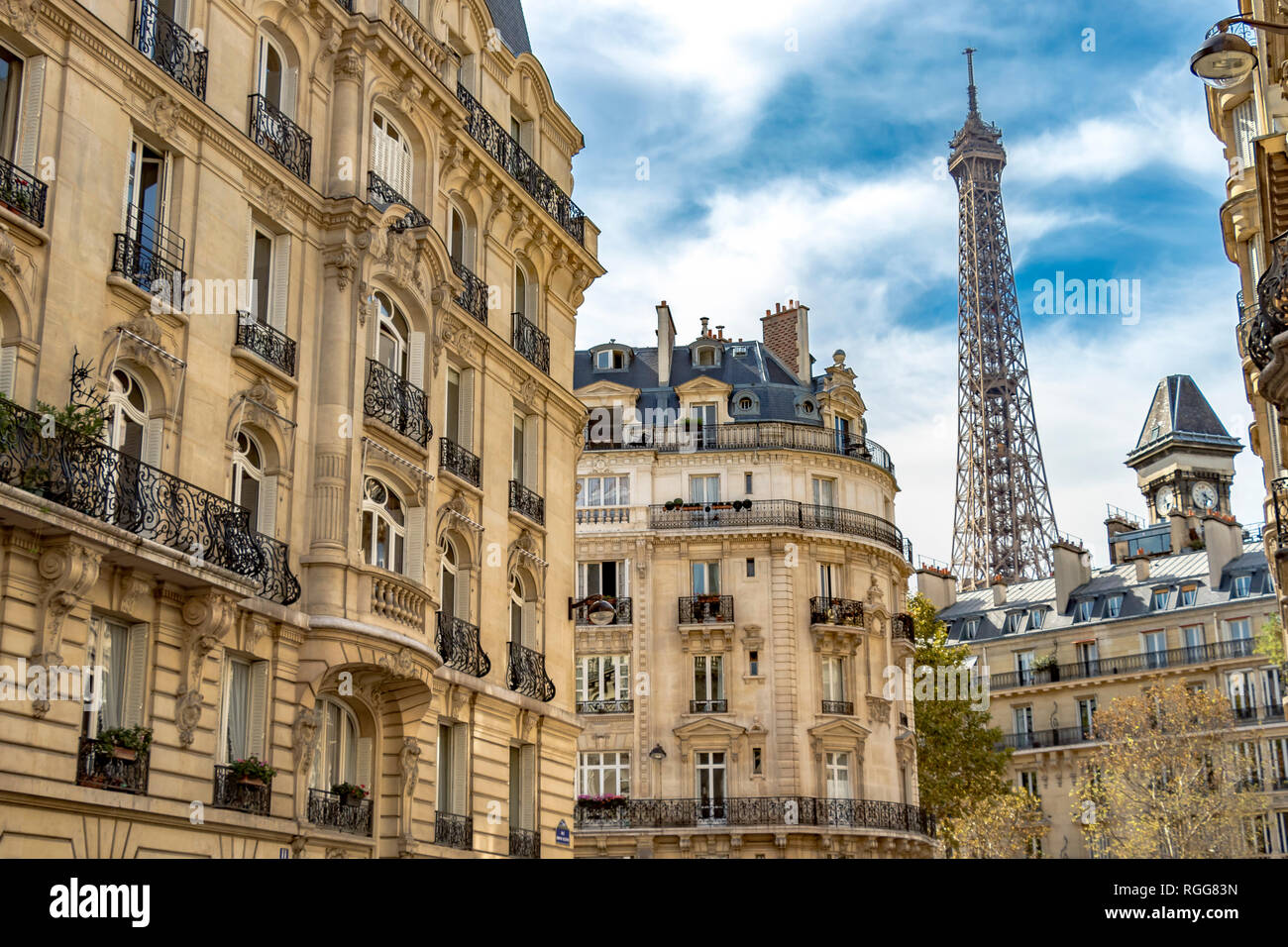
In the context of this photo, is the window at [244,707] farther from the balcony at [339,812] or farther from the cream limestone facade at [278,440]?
the balcony at [339,812]

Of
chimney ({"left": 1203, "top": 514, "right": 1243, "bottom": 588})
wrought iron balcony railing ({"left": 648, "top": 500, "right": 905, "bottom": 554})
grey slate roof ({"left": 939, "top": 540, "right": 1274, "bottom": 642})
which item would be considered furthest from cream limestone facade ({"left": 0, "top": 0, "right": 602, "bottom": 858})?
chimney ({"left": 1203, "top": 514, "right": 1243, "bottom": 588})

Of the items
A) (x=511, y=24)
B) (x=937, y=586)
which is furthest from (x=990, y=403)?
(x=511, y=24)

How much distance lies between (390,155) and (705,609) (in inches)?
1092

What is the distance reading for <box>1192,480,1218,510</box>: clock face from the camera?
100500mm

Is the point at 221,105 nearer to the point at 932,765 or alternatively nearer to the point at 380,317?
the point at 380,317

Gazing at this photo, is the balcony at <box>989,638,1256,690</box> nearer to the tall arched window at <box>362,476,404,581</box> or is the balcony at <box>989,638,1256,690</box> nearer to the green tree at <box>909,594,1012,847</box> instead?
the green tree at <box>909,594,1012,847</box>

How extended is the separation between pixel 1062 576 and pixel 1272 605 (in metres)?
11.8

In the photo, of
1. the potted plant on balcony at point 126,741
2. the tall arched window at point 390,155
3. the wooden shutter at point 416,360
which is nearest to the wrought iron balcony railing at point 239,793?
the potted plant on balcony at point 126,741

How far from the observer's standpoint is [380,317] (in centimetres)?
2369

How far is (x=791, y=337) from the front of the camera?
58531mm

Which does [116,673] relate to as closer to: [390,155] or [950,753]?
[390,155]

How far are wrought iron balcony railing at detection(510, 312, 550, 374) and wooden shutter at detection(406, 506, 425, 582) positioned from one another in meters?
5.98

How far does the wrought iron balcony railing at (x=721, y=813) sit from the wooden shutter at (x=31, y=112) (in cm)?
3408

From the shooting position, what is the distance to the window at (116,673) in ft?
56.0
